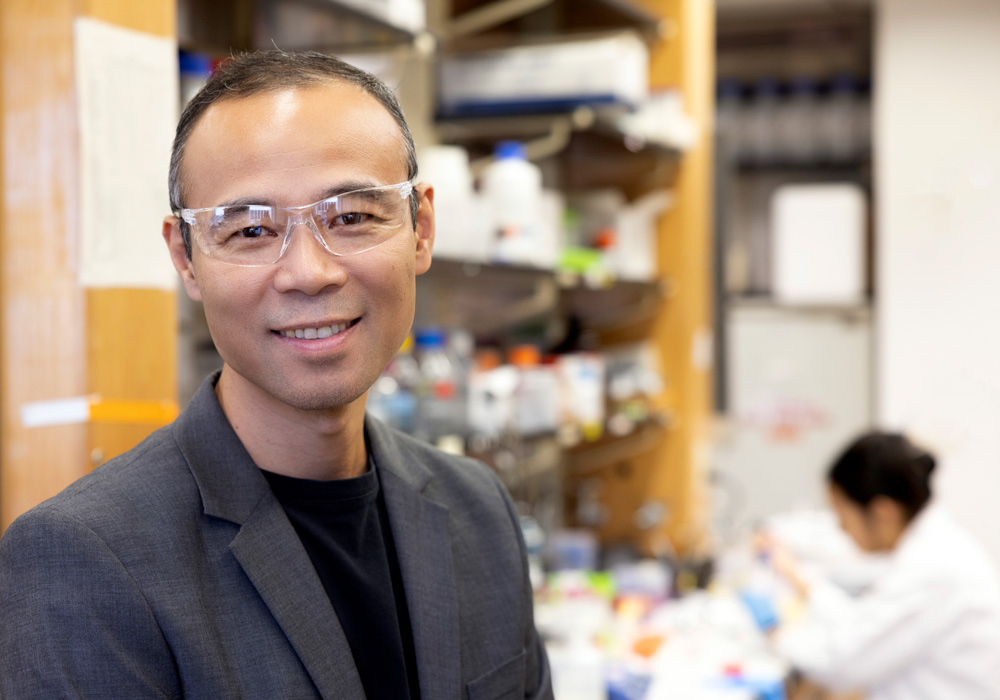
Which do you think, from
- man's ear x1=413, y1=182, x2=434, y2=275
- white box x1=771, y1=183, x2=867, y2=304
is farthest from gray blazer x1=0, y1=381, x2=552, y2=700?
white box x1=771, y1=183, x2=867, y2=304

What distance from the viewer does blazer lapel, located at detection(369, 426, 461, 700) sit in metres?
1.20

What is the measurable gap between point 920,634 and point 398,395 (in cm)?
151

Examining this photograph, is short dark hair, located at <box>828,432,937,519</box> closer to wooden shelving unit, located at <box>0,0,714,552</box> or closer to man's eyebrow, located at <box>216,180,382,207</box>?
wooden shelving unit, located at <box>0,0,714,552</box>

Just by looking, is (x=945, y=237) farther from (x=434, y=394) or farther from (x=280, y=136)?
(x=280, y=136)

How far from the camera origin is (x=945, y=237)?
488cm

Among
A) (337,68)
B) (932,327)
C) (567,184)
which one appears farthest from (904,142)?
(337,68)

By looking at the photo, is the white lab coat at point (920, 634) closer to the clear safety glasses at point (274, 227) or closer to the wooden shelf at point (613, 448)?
the wooden shelf at point (613, 448)

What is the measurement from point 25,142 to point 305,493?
66 centimetres

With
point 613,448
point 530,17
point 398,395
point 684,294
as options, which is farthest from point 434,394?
point 684,294

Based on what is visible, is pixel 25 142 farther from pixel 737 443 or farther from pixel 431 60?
pixel 737 443

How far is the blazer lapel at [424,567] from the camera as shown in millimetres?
1195

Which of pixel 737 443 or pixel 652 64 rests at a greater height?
pixel 652 64

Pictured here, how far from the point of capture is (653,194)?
12.2 ft

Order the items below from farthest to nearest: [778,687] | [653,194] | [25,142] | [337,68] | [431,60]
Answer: [653,194]
[431,60]
[778,687]
[25,142]
[337,68]
